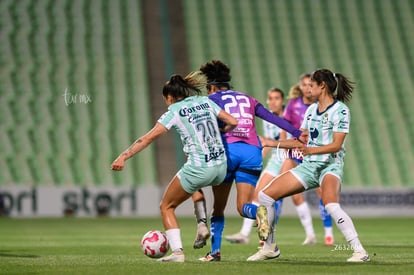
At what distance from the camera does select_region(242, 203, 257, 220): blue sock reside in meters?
8.65

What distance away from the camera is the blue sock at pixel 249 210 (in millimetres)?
8647

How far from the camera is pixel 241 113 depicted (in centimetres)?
907

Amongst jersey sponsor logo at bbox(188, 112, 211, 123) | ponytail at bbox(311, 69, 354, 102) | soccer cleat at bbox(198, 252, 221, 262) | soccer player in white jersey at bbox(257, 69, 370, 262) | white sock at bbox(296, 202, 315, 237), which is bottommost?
white sock at bbox(296, 202, 315, 237)

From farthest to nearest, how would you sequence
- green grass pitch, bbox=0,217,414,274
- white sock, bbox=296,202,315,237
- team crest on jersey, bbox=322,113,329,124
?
white sock, bbox=296,202,315,237, team crest on jersey, bbox=322,113,329,124, green grass pitch, bbox=0,217,414,274

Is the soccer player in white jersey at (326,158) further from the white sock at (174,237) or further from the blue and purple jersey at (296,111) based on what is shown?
the blue and purple jersey at (296,111)

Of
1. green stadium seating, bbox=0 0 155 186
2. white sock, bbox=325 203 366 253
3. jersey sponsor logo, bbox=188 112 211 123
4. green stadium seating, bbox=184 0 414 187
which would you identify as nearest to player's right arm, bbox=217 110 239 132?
jersey sponsor logo, bbox=188 112 211 123

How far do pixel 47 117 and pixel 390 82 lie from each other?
34.9 ft

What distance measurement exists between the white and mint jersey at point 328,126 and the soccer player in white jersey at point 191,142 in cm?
91

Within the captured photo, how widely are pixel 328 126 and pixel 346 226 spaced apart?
1.02 m

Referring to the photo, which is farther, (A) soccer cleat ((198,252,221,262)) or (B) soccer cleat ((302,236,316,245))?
(B) soccer cleat ((302,236,316,245))

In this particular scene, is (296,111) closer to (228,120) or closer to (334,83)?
(334,83)

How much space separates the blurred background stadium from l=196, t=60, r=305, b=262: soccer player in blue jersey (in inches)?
437

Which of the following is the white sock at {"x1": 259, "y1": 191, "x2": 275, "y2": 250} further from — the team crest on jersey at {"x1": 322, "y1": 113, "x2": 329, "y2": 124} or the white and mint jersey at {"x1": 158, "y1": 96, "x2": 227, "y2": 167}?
the team crest on jersey at {"x1": 322, "y1": 113, "x2": 329, "y2": 124}

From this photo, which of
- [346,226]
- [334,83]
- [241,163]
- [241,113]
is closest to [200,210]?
[241,163]
